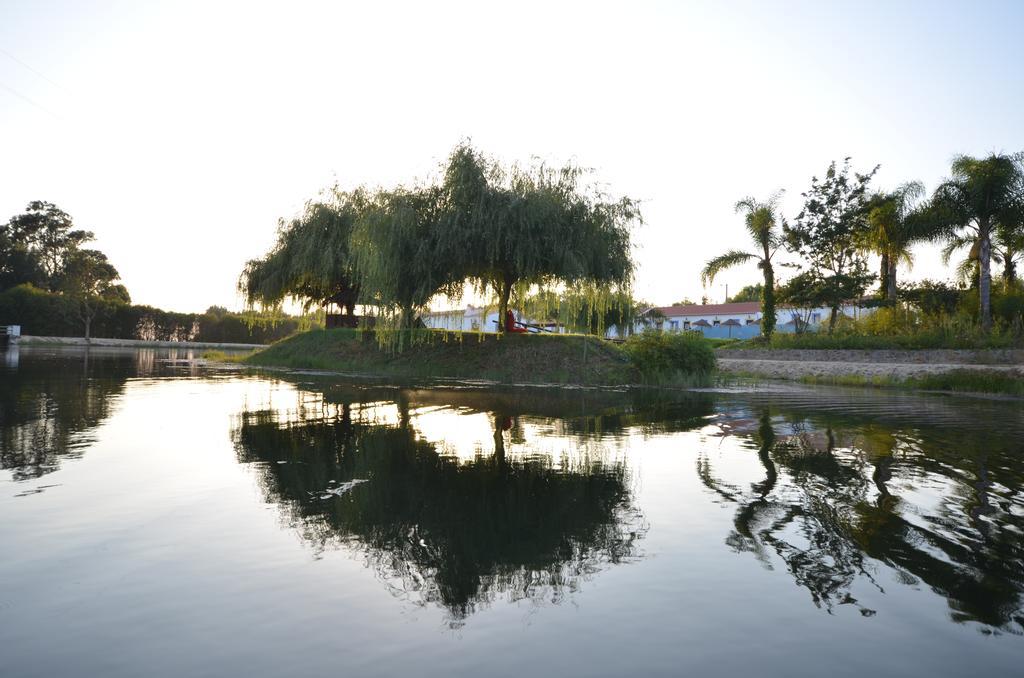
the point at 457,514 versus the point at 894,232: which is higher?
the point at 894,232

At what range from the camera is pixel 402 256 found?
2456 cm

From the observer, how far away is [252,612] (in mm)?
3539

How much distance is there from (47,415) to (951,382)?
23669mm

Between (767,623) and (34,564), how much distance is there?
169 inches

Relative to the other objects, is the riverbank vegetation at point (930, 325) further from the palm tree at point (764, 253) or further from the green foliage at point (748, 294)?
the green foliage at point (748, 294)

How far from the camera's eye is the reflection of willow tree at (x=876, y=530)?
406cm

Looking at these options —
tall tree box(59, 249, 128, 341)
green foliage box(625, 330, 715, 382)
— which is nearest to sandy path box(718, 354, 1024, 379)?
green foliage box(625, 330, 715, 382)

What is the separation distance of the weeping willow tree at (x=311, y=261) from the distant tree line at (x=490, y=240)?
20.9 feet

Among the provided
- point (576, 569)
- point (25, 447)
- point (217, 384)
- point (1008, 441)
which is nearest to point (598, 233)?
point (217, 384)

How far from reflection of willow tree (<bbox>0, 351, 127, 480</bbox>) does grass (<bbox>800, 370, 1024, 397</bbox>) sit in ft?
72.5

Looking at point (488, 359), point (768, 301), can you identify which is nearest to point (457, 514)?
point (488, 359)

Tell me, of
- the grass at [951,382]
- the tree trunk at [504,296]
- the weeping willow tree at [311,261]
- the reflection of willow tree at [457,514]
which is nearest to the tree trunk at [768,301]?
the grass at [951,382]

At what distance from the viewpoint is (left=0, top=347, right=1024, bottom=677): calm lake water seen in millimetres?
3188

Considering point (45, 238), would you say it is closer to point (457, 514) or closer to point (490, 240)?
point (490, 240)
